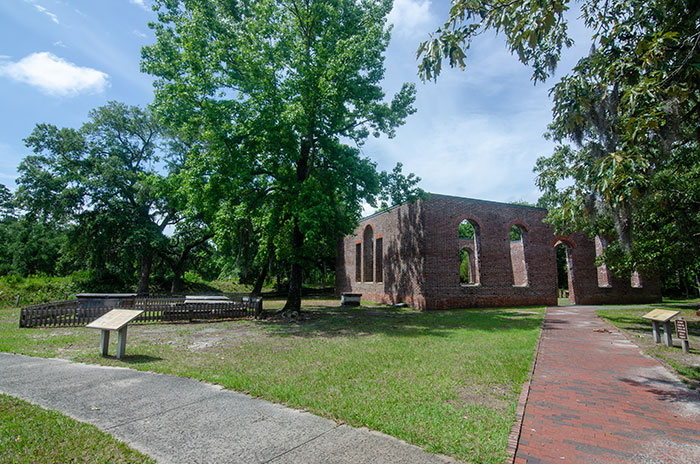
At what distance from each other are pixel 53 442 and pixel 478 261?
19.4 meters

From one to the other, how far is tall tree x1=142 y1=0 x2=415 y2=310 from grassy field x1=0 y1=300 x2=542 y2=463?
14.8 feet

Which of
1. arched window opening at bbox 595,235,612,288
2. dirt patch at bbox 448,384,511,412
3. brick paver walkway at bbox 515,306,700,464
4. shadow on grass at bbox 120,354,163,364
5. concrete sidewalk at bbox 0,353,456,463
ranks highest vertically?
arched window opening at bbox 595,235,612,288

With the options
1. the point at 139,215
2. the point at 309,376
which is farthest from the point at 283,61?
the point at 139,215

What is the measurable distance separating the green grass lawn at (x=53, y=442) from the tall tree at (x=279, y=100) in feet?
28.1

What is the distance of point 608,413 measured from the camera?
13.7 ft

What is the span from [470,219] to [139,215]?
2178 centimetres

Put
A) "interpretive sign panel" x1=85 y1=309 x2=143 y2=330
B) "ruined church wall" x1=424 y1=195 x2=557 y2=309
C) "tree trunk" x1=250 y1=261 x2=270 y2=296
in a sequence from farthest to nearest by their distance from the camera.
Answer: "tree trunk" x1=250 y1=261 x2=270 y2=296
"ruined church wall" x1=424 y1=195 x2=557 y2=309
"interpretive sign panel" x1=85 y1=309 x2=143 y2=330

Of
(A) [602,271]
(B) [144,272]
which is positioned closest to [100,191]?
(B) [144,272]

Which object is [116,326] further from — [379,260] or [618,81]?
[379,260]

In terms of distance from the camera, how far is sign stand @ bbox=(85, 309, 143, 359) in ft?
22.2

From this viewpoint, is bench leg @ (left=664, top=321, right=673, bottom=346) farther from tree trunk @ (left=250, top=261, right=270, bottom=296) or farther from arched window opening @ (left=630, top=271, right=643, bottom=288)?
tree trunk @ (left=250, top=261, right=270, bottom=296)

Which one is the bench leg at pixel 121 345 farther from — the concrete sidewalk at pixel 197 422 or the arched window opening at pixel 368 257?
the arched window opening at pixel 368 257

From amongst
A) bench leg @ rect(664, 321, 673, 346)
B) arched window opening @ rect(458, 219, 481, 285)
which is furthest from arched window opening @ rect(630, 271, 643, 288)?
bench leg @ rect(664, 321, 673, 346)

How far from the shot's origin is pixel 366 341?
8.98m
